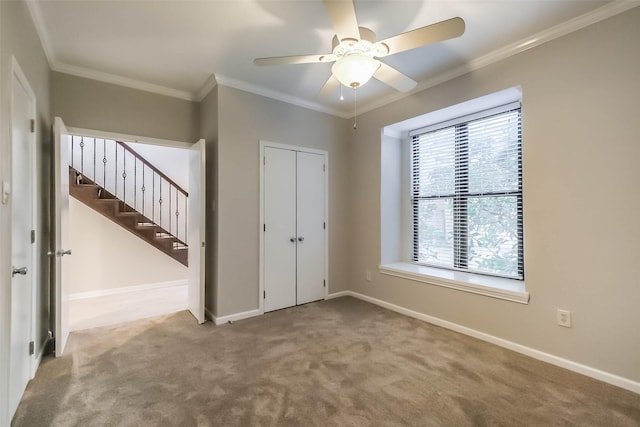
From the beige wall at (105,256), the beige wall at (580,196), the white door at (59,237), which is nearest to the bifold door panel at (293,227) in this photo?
the white door at (59,237)

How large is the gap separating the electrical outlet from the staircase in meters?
4.90

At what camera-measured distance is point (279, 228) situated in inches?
142

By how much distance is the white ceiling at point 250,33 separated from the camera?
6.78 ft

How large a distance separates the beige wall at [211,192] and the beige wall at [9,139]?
139 centimetres

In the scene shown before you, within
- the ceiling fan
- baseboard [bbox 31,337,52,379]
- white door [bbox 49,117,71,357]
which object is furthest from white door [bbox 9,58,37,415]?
the ceiling fan

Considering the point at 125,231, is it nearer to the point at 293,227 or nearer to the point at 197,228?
the point at 197,228

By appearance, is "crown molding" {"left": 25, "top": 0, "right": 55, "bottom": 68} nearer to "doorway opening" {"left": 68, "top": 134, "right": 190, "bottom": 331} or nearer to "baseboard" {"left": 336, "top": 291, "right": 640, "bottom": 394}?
"doorway opening" {"left": 68, "top": 134, "right": 190, "bottom": 331}

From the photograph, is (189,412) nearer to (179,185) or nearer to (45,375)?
(45,375)

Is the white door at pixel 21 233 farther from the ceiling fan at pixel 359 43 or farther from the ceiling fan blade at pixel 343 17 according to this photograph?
the ceiling fan blade at pixel 343 17

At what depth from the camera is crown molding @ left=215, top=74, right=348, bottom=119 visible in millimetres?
3160

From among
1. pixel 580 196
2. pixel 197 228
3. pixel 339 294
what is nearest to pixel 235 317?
pixel 197 228

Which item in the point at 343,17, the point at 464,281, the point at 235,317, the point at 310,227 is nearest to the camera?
the point at 343,17

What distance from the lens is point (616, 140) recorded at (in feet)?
6.71

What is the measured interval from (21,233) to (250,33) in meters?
2.16
